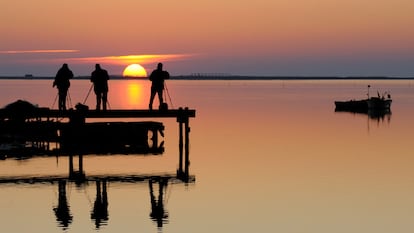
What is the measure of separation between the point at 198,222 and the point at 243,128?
45873mm

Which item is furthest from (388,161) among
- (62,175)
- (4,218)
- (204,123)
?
(204,123)

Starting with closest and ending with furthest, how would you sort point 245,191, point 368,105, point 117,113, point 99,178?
point 245,191, point 99,178, point 117,113, point 368,105

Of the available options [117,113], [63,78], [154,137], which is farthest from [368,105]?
[117,113]

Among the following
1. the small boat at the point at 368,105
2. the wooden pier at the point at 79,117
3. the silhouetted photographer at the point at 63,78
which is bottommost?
the small boat at the point at 368,105

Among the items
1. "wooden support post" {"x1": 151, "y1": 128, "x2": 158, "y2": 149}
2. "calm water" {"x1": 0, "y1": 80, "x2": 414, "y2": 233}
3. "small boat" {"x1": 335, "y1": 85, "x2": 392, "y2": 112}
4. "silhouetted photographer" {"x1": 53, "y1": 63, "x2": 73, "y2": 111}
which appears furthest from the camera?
"small boat" {"x1": 335, "y1": 85, "x2": 392, "y2": 112}

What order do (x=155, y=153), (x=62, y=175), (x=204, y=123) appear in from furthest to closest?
(x=204, y=123) < (x=155, y=153) < (x=62, y=175)

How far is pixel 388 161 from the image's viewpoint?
47.6 m

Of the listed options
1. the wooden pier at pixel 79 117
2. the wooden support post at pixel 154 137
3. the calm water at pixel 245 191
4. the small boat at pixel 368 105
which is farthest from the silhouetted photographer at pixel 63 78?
the small boat at pixel 368 105

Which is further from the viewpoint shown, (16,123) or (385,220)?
(16,123)

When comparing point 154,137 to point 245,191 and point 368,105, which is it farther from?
point 368,105

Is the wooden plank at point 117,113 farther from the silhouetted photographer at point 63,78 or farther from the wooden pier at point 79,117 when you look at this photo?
the silhouetted photographer at point 63,78

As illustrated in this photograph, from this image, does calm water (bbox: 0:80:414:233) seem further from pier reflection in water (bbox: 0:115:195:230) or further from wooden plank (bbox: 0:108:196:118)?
wooden plank (bbox: 0:108:196:118)

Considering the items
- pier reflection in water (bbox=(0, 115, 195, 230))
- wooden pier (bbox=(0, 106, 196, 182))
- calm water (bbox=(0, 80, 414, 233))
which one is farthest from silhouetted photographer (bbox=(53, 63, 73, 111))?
calm water (bbox=(0, 80, 414, 233))

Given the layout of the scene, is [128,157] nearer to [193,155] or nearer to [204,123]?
[193,155]
